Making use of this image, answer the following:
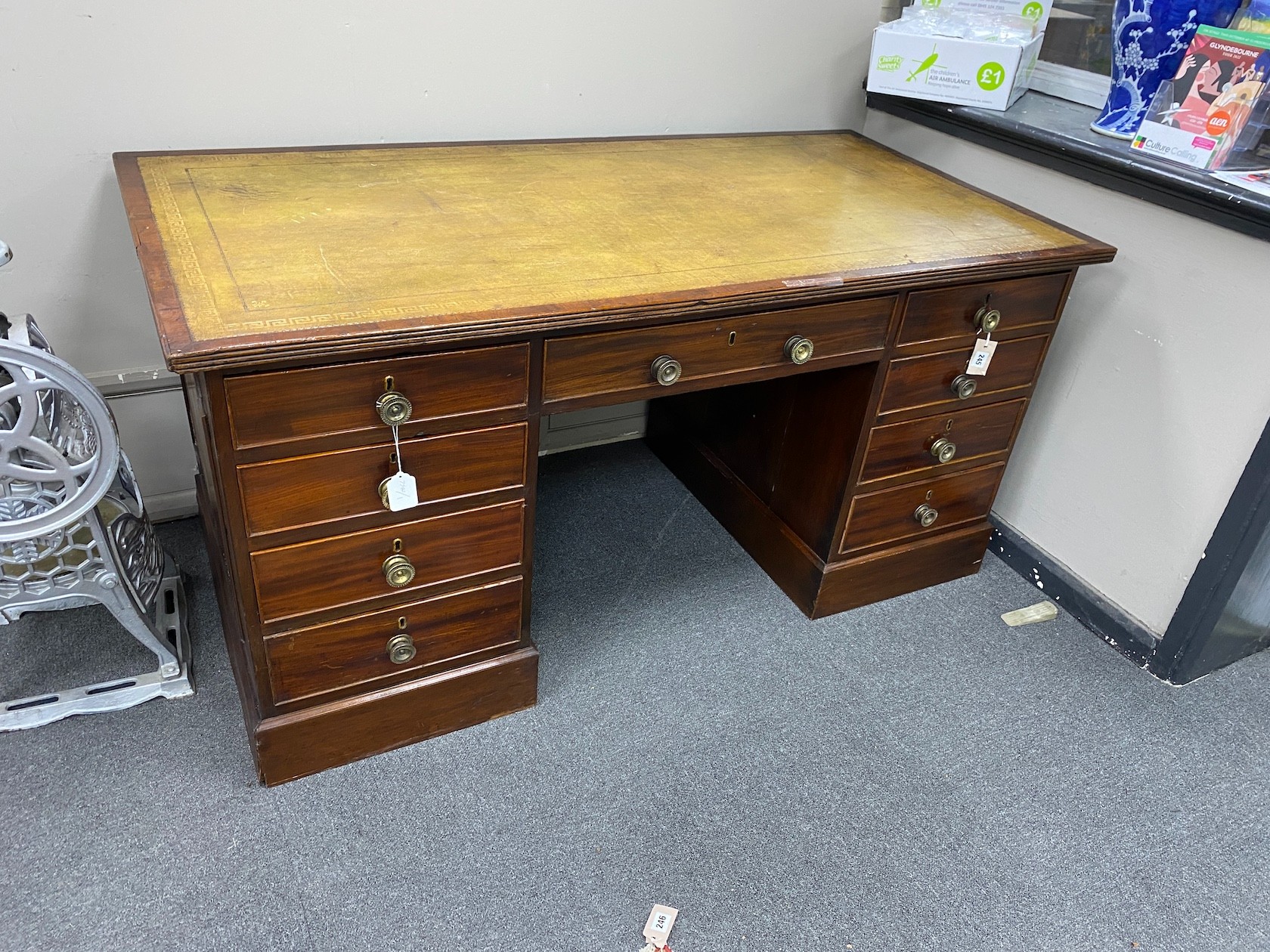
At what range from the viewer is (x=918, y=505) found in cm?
187

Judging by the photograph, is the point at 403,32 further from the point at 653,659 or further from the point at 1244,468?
the point at 1244,468

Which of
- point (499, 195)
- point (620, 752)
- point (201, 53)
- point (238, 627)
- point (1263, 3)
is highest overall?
point (1263, 3)

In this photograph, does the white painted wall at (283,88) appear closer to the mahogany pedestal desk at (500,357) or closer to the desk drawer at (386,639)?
the mahogany pedestal desk at (500,357)

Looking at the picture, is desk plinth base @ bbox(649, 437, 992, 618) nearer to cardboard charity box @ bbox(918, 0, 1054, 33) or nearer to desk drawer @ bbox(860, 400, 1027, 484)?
desk drawer @ bbox(860, 400, 1027, 484)

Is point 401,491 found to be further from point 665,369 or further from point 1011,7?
point 1011,7

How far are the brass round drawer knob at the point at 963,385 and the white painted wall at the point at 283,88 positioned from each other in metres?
0.79

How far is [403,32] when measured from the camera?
5.44ft

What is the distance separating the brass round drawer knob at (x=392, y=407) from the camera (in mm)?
1176

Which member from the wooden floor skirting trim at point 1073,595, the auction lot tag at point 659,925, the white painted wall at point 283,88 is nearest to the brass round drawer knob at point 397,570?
the auction lot tag at point 659,925

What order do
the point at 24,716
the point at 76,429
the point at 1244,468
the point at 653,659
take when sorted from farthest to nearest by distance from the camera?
the point at 653,659
the point at 1244,468
the point at 24,716
the point at 76,429

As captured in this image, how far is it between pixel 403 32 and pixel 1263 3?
148cm

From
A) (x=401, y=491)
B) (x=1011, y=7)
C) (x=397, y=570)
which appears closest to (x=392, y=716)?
(x=397, y=570)

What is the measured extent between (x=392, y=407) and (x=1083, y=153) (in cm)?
137

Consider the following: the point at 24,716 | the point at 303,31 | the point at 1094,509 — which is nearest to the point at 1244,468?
the point at 1094,509
